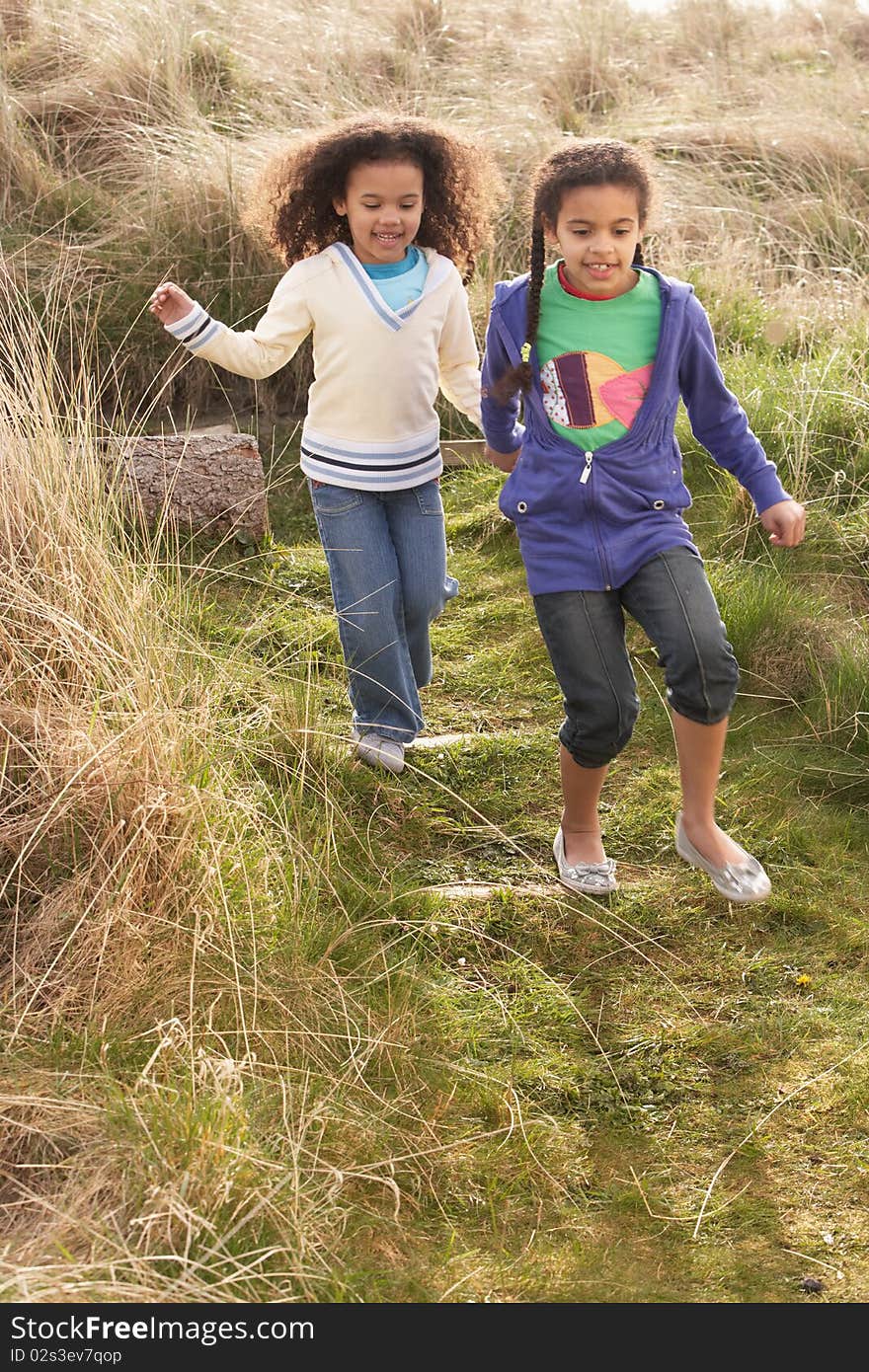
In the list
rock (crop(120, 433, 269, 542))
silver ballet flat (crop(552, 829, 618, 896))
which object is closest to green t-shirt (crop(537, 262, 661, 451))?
silver ballet flat (crop(552, 829, 618, 896))

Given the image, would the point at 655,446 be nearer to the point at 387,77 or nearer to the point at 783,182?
the point at 783,182

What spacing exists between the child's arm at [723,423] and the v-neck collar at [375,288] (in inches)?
28.8

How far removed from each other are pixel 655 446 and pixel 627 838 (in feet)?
3.73

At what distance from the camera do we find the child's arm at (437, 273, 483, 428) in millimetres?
3662

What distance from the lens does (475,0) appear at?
11.2 m

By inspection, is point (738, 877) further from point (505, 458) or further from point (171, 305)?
point (171, 305)

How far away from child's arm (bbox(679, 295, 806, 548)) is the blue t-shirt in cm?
76

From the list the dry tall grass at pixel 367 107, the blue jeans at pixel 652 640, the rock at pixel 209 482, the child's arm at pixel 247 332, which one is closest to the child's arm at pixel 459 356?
the child's arm at pixel 247 332

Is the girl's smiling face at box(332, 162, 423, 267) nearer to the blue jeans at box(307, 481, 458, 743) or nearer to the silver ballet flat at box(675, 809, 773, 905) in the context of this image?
the blue jeans at box(307, 481, 458, 743)

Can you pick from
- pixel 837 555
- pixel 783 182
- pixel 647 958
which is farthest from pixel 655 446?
pixel 783 182

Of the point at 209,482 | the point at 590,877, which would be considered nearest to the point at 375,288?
the point at 590,877

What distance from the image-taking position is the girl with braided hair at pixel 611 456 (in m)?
3.03

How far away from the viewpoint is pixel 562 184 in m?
3.04

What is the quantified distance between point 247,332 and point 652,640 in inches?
52.1
